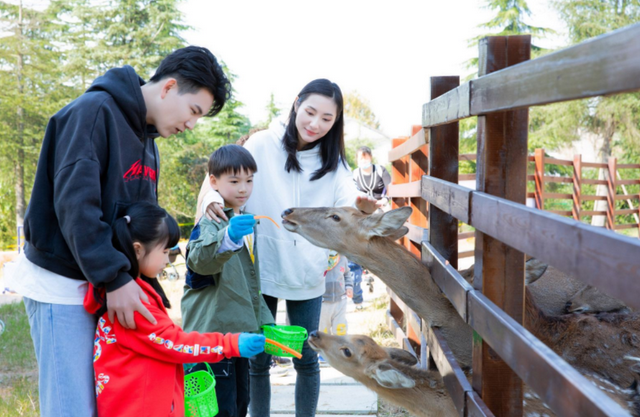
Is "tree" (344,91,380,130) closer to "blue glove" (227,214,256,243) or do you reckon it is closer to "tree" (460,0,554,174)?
"tree" (460,0,554,174)

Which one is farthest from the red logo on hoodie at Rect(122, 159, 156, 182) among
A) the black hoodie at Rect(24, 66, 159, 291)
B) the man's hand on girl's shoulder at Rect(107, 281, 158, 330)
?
the man's hand on girl's shoulder at Rect(107, 281, 158, 330)

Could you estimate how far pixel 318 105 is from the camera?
3840mm

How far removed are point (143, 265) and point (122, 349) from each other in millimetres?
382

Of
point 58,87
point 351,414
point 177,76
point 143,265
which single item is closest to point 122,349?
point 143,265

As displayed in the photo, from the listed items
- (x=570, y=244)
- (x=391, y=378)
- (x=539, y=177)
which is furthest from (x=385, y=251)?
(x=539, y=177)

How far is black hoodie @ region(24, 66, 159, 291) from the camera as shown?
2.23 m

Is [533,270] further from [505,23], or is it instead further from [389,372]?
[505,23]

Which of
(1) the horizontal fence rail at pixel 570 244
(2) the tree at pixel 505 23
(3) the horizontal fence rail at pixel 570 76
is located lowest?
(1) the horizontal fence rail at pixel 570 244

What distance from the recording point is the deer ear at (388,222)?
3.79m

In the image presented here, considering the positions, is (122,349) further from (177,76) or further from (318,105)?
(318,105)

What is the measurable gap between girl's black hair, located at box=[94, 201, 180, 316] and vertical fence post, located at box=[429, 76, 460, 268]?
5.95 feet

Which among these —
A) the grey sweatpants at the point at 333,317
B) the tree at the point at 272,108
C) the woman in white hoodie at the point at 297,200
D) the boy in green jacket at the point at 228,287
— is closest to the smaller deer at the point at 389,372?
the woman in white hoodie at the point at 297,200

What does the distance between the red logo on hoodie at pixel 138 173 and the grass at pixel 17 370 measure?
110 inches

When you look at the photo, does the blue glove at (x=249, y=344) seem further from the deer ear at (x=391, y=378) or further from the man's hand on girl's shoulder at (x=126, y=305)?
the deer ear at (x=391, y=378)
